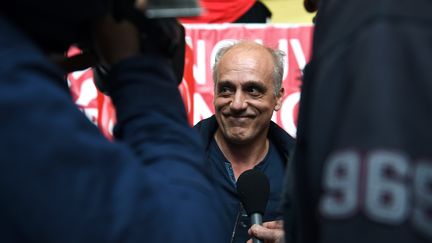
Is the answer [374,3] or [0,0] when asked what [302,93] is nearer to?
[374,3]

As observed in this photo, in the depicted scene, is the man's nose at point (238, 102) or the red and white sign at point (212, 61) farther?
the red and white sign at point (212, 61)

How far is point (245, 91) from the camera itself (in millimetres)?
3160

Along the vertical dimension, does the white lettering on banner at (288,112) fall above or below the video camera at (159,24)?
below

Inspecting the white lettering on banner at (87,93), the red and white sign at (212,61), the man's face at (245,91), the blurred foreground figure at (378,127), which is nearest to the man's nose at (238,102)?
the man's face at (245,91)

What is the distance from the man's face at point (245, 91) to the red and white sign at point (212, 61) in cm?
142

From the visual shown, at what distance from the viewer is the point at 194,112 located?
4699 millimetres

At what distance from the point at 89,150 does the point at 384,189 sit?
336 millimetres

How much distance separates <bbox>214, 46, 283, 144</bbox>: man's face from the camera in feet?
10.1

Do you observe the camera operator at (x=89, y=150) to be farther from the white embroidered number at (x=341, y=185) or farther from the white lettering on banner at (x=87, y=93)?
the white lettering on banner at (x=87, y=93)

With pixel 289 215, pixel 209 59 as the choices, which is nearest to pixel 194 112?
pixel 209 59

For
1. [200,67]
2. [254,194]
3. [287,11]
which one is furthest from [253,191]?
[287,11]

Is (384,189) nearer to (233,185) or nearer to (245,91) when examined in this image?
(233,185)

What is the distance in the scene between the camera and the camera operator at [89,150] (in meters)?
0.81

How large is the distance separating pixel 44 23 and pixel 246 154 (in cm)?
216
